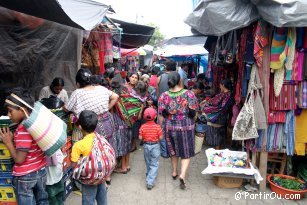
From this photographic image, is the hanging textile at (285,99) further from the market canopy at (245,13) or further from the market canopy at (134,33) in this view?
the market canopy at (134,33)

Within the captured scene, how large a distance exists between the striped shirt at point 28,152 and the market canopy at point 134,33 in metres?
5.42

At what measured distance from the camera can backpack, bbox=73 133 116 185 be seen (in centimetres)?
269

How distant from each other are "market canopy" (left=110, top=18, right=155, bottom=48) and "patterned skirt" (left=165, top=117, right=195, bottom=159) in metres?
3.95

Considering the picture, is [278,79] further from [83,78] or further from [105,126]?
[83,78]

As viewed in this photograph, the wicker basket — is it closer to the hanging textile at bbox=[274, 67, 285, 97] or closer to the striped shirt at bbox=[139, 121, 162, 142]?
the striped shirt at bbox=[139, 121, 162, 142]

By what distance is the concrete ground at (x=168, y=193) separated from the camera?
13.0 feet

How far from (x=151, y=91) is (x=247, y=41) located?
2414 mm

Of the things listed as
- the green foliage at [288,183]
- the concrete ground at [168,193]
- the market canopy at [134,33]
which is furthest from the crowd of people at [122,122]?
the market canopy at [134,33]

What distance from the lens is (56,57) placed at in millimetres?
4656

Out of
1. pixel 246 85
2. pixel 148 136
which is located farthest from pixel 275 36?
pixel 148 136

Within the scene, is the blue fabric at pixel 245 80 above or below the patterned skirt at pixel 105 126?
above

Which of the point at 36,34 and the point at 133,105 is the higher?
the point at 36,34

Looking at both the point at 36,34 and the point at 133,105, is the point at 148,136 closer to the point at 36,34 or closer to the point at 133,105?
the point at 133,105

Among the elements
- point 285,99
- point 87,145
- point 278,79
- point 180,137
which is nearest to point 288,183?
point 285,99
